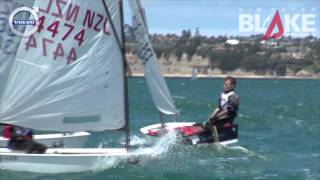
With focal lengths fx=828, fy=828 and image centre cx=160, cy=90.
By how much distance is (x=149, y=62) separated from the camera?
1764 cm

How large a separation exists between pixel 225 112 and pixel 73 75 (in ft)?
14.8

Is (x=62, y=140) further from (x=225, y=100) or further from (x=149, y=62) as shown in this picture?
Answer: (x=225, y=100)

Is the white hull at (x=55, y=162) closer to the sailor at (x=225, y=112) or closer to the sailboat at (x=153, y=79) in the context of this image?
the sailboat at (x=153, y=79)

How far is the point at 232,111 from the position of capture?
1994cm

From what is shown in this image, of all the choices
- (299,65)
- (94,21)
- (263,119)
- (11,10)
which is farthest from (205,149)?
(299,65)

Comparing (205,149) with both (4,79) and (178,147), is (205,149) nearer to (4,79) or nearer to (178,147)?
(178,147)

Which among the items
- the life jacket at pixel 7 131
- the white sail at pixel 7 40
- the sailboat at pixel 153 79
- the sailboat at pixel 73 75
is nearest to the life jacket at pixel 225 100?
the sailboat at pixel 153 79

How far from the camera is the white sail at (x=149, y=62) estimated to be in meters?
17.3

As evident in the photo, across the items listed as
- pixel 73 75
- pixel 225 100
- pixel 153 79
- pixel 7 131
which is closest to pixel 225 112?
pixel 225 100

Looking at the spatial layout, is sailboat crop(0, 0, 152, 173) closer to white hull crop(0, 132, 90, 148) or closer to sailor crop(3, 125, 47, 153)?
sailor crop(3, 125, 47, 153)

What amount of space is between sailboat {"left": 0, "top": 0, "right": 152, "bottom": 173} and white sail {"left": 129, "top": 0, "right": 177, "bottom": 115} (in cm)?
35

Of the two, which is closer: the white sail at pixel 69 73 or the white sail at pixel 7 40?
the white sail at pixel 7 40

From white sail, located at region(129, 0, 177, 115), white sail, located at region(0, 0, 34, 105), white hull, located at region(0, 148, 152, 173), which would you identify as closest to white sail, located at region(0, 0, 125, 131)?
white sail, located at region(0, 0, 34, 105)

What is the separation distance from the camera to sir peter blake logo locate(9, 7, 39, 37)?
1672 centimetres
